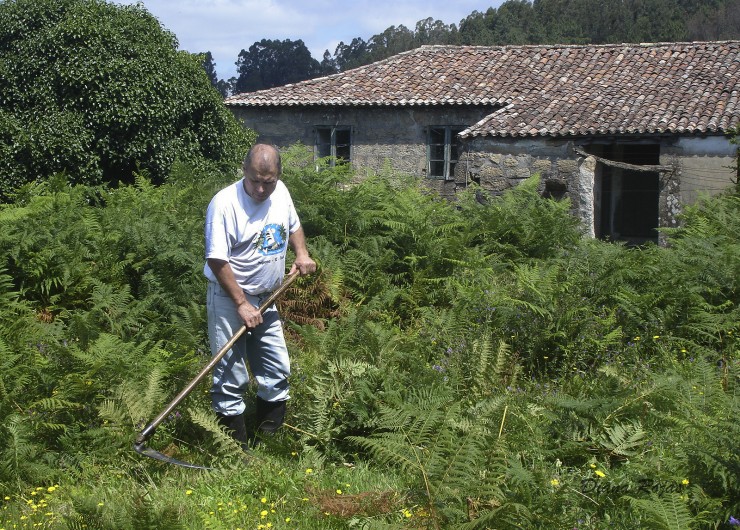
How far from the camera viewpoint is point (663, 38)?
44562 millimetres

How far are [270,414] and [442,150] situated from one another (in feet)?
57.8

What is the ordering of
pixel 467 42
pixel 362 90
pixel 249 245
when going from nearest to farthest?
pixel 249 245, pixel 362 90, pixel 467 42

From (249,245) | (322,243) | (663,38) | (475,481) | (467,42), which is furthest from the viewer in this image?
(467,42)

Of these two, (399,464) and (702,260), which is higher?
(702,260)

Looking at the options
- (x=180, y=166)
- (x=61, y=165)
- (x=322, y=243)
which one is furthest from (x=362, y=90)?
(x=322, y=243)

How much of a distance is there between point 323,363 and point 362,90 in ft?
57.6

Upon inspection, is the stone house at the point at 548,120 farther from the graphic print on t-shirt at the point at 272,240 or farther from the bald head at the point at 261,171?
the bald head at the point at 261,171

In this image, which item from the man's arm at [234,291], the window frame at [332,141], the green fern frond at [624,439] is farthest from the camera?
the window frame at [332,141]

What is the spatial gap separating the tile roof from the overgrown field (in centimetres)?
871

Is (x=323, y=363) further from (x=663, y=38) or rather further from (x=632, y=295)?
(x=663, y=38)

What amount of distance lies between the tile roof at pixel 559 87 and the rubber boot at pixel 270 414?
44.9 feet

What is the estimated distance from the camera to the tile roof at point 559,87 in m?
17.8

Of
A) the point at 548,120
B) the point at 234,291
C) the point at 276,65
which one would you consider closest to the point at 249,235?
the point at 234,291

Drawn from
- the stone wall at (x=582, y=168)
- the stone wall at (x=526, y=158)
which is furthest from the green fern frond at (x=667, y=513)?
the stone wall at (x=582, y=168)
